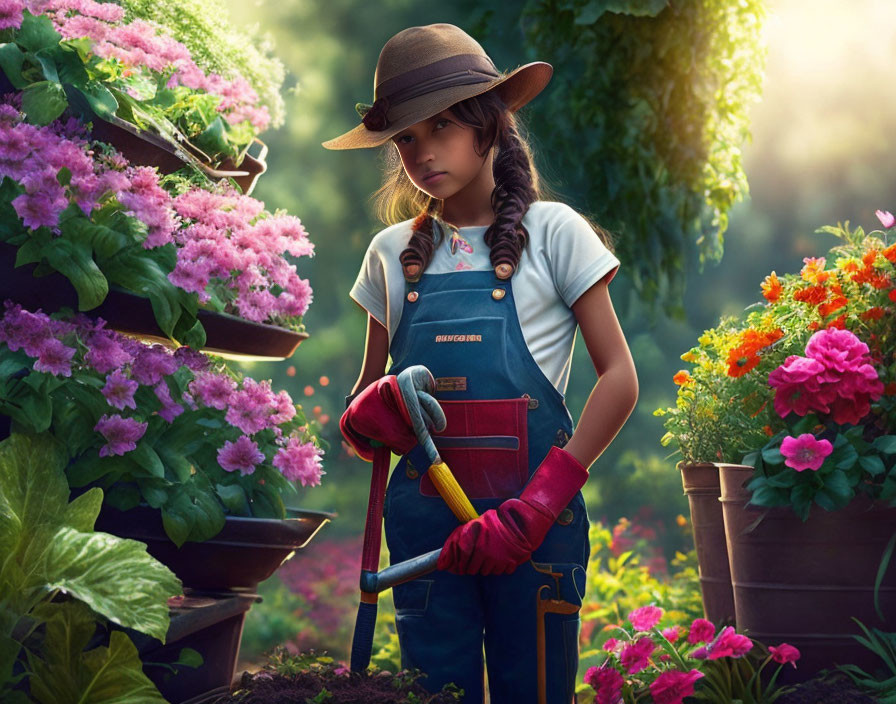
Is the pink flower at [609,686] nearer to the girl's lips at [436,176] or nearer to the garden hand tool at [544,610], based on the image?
the garden hand tool at [544,610]

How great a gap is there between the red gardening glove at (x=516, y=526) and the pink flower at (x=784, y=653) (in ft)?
2.12

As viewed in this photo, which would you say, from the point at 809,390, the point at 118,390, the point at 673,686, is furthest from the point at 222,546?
the point at 809,390

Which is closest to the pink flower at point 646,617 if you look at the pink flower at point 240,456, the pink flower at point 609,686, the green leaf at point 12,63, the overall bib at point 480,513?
the pink flower at point 609,686

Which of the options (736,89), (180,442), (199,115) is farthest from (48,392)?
(736,89)

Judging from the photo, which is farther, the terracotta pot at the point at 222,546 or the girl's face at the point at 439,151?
the terracotta pot at the point at 222,546

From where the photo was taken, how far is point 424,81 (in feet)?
6.01

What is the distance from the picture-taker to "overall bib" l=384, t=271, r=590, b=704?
1.72 m

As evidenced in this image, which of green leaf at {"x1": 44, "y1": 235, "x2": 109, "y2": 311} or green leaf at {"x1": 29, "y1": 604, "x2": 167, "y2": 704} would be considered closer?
green leaf at {"x1": 29, "y1": 604, "x2": 167, "y2": 704}

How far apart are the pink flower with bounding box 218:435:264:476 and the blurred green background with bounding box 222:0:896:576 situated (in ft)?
9.08

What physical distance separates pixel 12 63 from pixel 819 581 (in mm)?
1979

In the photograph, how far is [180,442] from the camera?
2.12 metres

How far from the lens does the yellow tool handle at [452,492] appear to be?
166 centimetres

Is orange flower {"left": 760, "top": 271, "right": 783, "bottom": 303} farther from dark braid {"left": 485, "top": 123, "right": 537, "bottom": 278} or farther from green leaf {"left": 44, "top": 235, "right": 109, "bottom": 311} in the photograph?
green leaf {"left": 44, "top": 235, "right": 109, "bottom": 311}

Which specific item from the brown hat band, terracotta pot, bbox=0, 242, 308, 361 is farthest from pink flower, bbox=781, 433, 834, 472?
terracotta pot, bbox=0, 242, 308, 361
